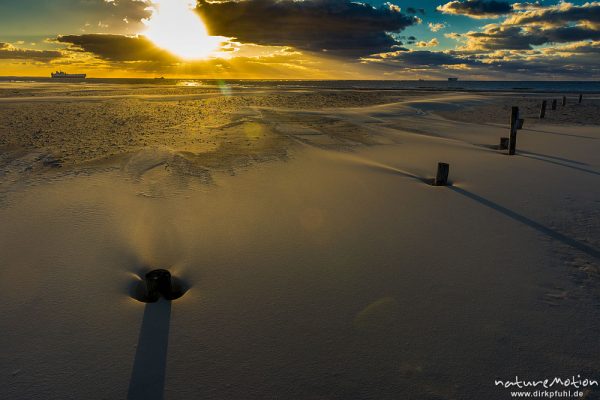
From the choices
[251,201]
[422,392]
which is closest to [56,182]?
[251,201]

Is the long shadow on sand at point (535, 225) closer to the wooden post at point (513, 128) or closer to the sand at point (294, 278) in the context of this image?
the sand at point (294, 278)

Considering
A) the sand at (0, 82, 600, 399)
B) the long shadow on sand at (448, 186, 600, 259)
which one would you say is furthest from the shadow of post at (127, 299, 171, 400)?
the long shadow on sand at (448, 186, 600, 259)

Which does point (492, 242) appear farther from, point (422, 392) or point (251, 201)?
point (251, 201)

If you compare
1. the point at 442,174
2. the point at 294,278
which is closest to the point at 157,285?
the point at 294,278

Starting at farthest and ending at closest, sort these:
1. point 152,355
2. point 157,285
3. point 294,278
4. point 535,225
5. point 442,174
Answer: point 442,174 < point 535,225 < point 294,278 < point 157,285 < point 152,355

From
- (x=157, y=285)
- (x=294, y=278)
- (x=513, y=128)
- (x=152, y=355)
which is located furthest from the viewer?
(x=513, y=128)

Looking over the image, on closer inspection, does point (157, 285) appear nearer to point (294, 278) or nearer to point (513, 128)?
point (294, 278)

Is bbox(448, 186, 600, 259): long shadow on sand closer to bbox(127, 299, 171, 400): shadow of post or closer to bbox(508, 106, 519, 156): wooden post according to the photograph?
bbox(508, 106, 519, 156): wooden post
